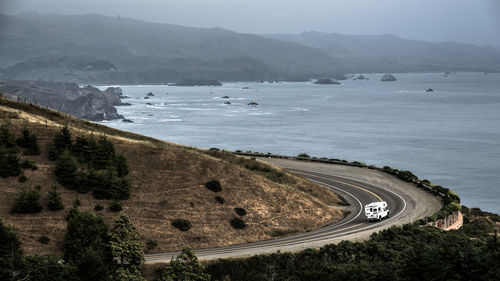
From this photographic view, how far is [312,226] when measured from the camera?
50.9 m

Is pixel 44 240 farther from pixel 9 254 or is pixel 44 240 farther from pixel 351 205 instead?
pixel 351 205

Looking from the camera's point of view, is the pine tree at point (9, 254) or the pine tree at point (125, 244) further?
the pine tree at point (125, 244)

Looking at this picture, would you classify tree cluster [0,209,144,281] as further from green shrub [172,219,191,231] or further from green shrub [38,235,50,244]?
green shrub [172,219,191,231]

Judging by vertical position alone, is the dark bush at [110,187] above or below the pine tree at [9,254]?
above

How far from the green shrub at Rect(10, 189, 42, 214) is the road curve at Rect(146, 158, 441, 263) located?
10369 mm

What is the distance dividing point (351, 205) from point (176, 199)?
21.6m

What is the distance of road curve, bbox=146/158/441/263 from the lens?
4211cm

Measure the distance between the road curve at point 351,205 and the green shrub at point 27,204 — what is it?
10.4m

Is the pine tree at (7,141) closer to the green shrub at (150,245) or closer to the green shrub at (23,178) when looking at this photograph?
the green shrub at (23,178)

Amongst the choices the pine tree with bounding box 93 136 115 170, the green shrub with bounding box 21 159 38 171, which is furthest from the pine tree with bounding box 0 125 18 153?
the pine tree with bounding box 93 136 115 170

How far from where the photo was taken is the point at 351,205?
60594 mm

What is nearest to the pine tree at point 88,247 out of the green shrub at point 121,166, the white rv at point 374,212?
the green shrub at point 121,166

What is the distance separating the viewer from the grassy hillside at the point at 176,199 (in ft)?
140

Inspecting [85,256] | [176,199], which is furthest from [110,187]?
[85,256]
